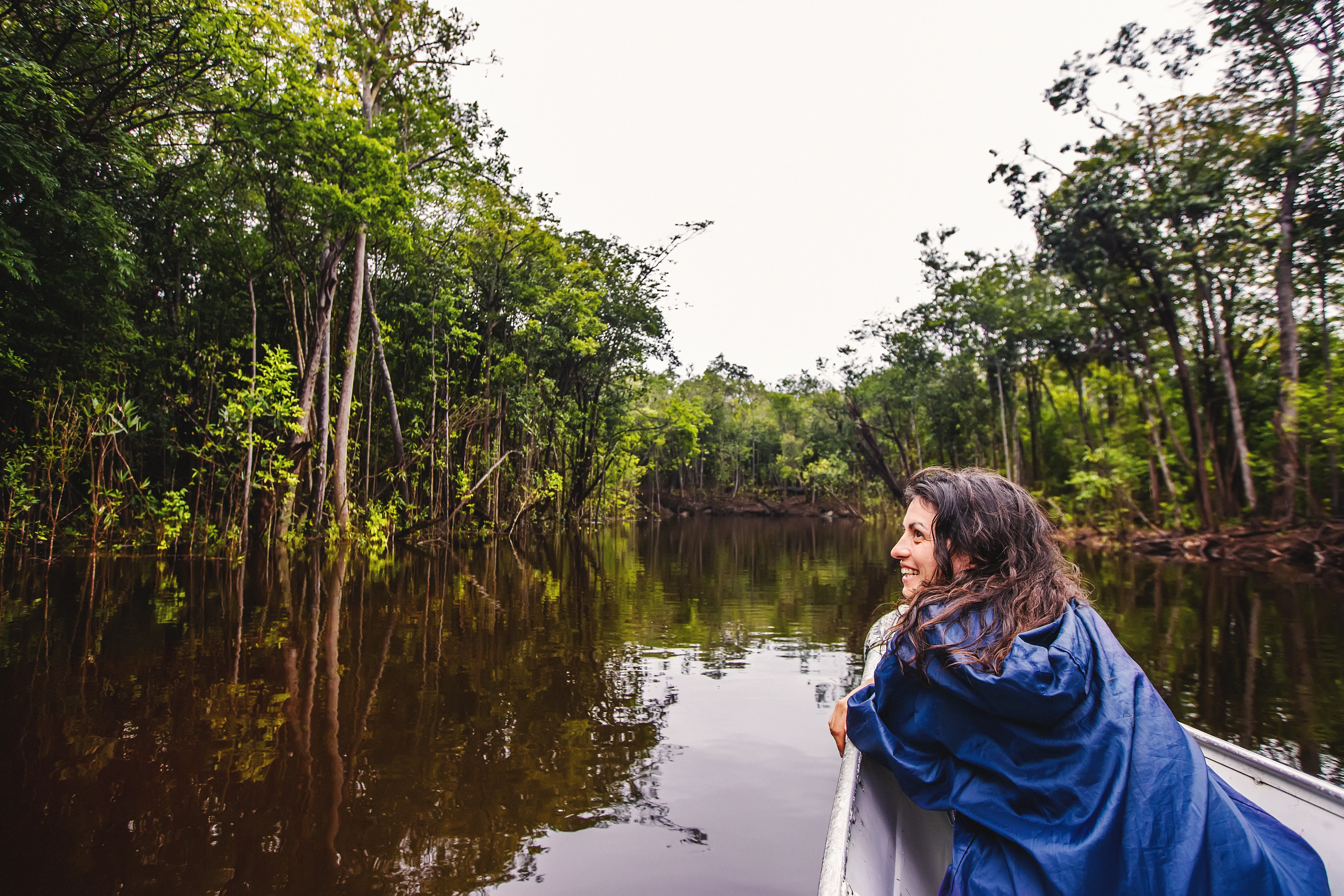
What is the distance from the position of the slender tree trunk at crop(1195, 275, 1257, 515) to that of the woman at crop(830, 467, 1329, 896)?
16.3 meters

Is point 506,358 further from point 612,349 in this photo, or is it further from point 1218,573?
point 1218,573

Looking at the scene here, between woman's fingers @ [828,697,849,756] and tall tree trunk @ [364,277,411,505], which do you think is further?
tall tree trunk @ [364,277,411,505]

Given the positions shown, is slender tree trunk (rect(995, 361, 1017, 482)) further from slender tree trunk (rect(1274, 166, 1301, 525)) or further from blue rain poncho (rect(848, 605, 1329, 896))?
blue rain poncho (rect(848, 605, 1329, 896))

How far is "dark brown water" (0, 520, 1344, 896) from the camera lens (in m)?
2.52

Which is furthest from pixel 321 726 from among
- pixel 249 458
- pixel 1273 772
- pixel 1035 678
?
pixel 249 458

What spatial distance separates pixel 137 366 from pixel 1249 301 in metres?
22.9

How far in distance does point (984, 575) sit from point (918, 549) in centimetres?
20

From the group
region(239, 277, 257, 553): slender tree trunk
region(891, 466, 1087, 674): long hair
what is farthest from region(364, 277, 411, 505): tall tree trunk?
region(891, 466, 1087, 674): long hair

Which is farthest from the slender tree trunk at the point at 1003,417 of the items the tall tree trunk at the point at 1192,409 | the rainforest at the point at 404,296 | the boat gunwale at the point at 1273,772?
the boat gunwale at the point at 1273,772

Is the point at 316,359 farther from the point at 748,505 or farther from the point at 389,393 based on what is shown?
the point at 748,505

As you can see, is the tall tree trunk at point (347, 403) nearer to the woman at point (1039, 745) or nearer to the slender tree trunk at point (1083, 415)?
the woman at point (1039, 745)

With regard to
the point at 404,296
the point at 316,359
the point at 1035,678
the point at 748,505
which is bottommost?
the point at 1035,678

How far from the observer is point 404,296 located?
1730 cm

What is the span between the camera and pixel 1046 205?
54.5 feet
